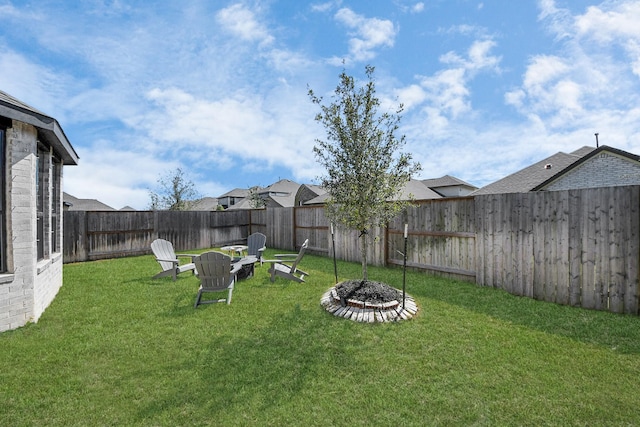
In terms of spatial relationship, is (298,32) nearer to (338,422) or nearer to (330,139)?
(330,139)

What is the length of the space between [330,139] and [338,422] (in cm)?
430

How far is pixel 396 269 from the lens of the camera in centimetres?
854

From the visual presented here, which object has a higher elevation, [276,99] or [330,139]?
[276,99]

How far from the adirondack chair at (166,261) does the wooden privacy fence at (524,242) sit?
4825 millimetres

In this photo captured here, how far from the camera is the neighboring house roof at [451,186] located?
3000 centimetres

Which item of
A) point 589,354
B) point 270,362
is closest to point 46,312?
point 270,362

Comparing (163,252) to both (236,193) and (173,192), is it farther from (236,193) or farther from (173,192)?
(236,193)

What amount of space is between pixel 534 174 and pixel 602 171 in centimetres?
438

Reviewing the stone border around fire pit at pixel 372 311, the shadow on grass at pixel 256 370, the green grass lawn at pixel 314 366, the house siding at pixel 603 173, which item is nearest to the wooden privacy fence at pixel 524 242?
the green grass lawn at pixel 314 366

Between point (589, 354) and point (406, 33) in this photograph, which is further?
point (406, 33)

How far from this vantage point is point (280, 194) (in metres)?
40.1

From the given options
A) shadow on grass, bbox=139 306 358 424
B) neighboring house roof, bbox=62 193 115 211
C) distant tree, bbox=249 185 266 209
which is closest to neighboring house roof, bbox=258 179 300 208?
distant tree, bbox=249 185 266 209

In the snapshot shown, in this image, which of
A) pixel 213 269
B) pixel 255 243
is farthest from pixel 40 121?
pixel 255 243

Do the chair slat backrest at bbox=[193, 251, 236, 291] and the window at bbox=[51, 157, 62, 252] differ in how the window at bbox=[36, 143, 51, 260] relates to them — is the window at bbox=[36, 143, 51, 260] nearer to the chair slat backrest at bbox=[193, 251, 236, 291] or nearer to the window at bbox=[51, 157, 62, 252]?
the window at bbox=[51, 157, 62, 252]
